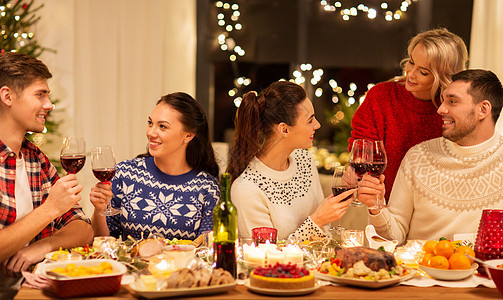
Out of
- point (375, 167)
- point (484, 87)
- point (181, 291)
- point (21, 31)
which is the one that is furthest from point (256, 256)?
point (21, 31)

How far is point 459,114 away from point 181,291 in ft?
5.50

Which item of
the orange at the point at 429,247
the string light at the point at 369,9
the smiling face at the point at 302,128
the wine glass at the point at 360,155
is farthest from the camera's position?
the string light at the point at 369,9

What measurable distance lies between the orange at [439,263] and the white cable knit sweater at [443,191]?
721 mm

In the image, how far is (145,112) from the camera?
5.07 metres

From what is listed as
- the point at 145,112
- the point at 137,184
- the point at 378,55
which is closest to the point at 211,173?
the point at 137,184

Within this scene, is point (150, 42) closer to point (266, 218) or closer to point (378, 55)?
point (378, 55)

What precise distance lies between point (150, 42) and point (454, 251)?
12.1ft

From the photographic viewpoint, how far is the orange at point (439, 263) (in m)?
1.93

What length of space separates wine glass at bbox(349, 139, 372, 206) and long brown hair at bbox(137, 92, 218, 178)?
0.84m

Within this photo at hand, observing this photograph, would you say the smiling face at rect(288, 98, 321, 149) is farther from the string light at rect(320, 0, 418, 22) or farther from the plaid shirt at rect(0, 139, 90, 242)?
the string light at rect(320, 0, 418, 22)

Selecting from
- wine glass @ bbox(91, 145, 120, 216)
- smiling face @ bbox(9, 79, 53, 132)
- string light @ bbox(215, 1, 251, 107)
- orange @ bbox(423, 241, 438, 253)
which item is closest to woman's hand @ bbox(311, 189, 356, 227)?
orange @ bbox(423, 241, 438, 253)

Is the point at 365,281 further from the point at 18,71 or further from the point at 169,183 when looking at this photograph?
the point at 18,71

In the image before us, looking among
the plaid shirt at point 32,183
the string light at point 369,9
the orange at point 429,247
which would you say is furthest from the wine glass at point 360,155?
the string light at point 369,9

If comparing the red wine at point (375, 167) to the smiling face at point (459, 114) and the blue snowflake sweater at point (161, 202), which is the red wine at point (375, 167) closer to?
the smiling face at point (459, 114)
